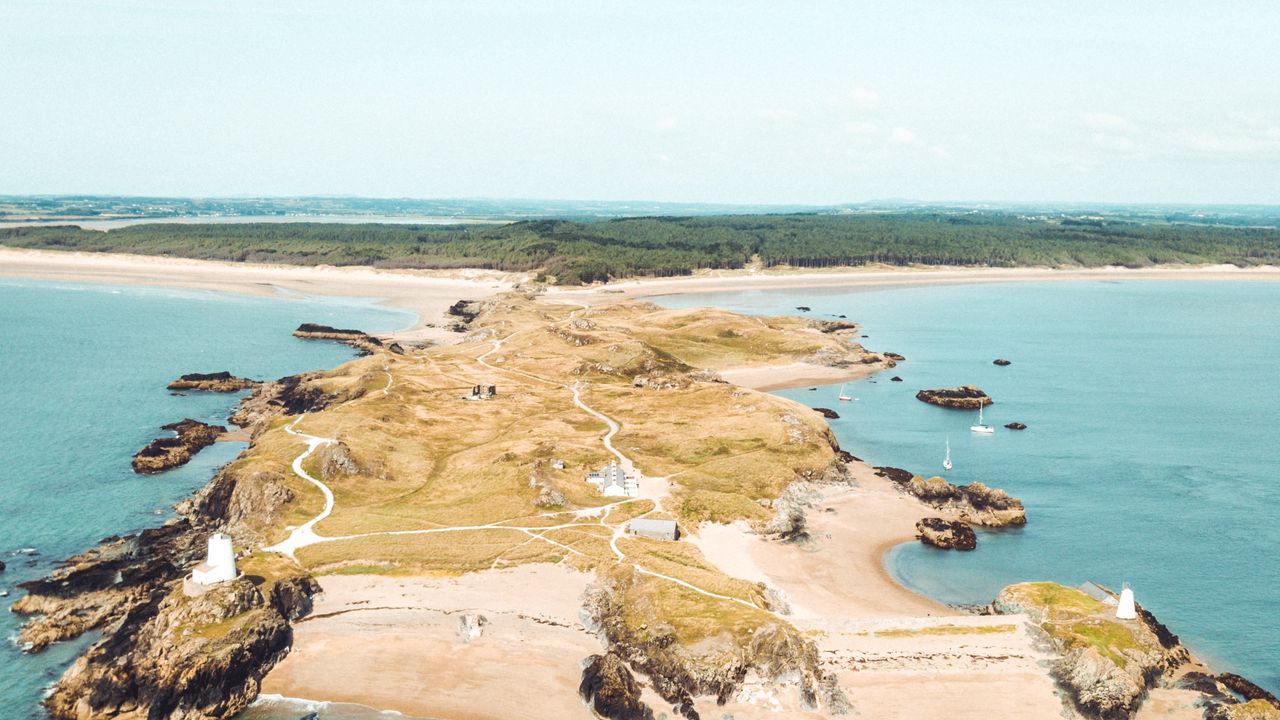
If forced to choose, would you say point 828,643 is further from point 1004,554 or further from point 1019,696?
point 1004,554

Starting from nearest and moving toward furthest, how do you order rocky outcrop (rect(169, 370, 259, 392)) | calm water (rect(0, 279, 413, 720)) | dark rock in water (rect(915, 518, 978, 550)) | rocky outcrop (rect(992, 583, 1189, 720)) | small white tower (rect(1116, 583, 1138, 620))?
rocky outcrop (rect(992, 583, 1189, 720)), small white tower (rect(1116, 583, 1138, 620)), calm water (rect(0, 279, 413, 720)), dark rock in water (rect(915, 518, 978, 550)), rocky outcrop (rect(169, 370, 259, 392))

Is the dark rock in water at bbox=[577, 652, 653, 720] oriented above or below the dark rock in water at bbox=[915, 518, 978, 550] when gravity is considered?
above

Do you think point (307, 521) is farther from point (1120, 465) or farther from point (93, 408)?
point (1120, 465)

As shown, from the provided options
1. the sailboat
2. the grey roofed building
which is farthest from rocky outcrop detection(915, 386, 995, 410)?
the grey roofed building

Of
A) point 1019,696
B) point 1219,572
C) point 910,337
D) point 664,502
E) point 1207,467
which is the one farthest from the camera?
point 910,337

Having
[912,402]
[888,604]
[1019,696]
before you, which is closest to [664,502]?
[888,604]

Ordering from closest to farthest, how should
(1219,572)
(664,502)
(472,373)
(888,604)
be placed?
1. (888,604)
2. (1219,572)
3. (664,502)
4. (472,373)

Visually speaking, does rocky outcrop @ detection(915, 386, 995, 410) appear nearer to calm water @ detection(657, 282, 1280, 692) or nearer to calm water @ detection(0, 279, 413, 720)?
calm water @ detection(657, 282, 1280, 692)
